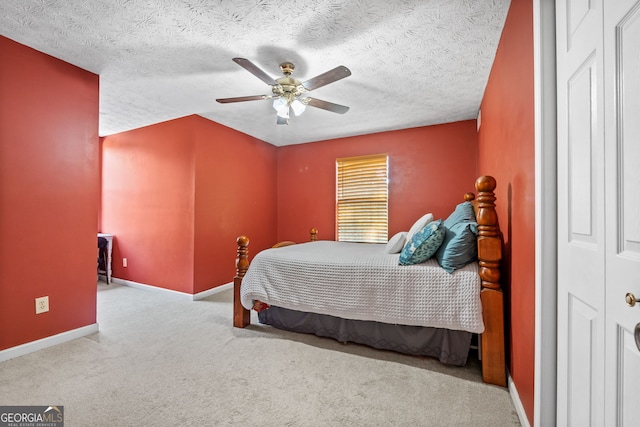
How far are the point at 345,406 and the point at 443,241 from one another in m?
1.33

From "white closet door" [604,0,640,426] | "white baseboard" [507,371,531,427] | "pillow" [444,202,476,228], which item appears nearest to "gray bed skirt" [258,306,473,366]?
"white baseboard" [507,371,531,427]

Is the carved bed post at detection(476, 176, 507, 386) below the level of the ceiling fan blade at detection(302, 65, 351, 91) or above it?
below

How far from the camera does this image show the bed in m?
1.84

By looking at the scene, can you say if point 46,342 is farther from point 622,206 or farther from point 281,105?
point 622,206

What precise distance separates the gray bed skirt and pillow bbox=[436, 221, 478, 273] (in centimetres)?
51

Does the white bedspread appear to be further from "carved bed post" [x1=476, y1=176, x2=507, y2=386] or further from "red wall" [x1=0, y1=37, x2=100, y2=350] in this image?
"red wall" [x1=0, y1=37, x2=100, y2=350]

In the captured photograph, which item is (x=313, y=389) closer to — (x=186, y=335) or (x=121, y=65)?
(x=186, y=335)

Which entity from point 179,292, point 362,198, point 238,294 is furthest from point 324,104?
point 179,292

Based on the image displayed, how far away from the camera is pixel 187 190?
12.5 ft

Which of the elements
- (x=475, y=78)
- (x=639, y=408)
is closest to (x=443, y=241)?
(x=639, y=408)

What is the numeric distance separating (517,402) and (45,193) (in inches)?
148

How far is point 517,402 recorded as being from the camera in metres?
1.56

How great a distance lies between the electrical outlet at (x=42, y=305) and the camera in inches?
91.9

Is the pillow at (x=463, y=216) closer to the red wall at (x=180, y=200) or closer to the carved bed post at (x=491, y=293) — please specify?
the carved bed post at (x=491, y=293)
